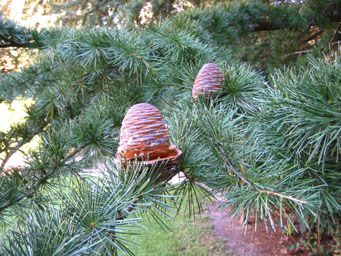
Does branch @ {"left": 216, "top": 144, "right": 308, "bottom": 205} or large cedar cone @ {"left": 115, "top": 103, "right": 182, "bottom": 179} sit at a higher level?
large cedar cone @ {"left": 115, "top": 103, "right": 182, "bottom": 179}

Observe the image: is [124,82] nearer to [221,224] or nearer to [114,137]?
[114,137]

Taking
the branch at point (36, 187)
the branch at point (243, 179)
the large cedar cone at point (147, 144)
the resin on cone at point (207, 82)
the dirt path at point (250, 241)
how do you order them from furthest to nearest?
the dirt path at point (250, 241)
the resin on cone at point (207, 82)
the branch at point (36, 187)
the large cedar cone at point (147, 144)
the branch at point (243, 179)

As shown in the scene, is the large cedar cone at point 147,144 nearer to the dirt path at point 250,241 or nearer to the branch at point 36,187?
the branch at point 36,187

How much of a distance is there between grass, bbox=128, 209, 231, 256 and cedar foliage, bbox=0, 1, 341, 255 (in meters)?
2.24

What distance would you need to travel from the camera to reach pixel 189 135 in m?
0.56

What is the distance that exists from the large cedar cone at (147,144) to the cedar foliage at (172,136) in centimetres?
2

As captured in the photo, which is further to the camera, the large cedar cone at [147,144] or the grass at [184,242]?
the grass at [184,242]

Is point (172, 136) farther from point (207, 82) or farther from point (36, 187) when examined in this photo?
point (36, 187)

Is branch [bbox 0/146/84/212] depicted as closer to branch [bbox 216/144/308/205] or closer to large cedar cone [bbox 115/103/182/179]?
large cedar cone [bbox 115/103/182/179]

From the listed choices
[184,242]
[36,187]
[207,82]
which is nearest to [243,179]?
[207,82]

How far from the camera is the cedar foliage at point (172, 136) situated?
0.39m

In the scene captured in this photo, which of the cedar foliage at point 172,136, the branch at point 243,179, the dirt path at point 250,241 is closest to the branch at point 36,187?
the cedar foliage at point 172,136

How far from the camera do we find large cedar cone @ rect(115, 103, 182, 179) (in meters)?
0.48

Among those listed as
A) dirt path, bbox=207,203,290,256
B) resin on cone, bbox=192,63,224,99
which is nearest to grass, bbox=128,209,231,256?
dirt path, bbox=207,203,290,256
